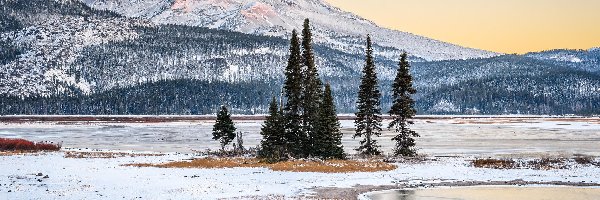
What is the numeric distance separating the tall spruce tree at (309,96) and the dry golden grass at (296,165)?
4.36m

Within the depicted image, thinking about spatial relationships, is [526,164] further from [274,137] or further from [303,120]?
[274,137]

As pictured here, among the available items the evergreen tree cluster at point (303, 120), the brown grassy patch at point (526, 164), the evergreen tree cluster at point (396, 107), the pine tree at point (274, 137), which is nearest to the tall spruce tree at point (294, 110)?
the evergreen tree cluster at point (303, 120)

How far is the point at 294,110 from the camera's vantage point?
58.6 metres

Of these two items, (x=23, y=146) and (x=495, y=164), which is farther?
(x=23, y=146)

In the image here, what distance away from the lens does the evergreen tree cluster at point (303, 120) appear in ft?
190

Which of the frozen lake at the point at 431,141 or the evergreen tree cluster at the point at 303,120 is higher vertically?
the evergreen tree cluster at the point at 303,120

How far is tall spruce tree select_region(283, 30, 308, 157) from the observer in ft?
Answer: 191

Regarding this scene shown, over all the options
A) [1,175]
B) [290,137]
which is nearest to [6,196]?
[1,175]

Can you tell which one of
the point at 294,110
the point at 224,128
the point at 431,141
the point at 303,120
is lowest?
the point at 431,141

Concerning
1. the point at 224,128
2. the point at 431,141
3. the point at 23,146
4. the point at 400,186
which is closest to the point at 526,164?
the point at 400,186

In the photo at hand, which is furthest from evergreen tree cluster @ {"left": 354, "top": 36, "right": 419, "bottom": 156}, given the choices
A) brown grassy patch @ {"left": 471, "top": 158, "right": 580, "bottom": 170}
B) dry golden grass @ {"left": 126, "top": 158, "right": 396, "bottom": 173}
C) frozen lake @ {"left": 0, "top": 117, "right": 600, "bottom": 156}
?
brown grassy patch @ {"left": 471, "top": 158, "right": 580, "bottom": 170}

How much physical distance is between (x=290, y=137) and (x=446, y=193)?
78.0 feet

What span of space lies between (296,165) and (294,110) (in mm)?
8314

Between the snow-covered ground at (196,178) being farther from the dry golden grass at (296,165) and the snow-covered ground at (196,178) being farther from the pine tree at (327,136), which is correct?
the pine tree at (327,136)
